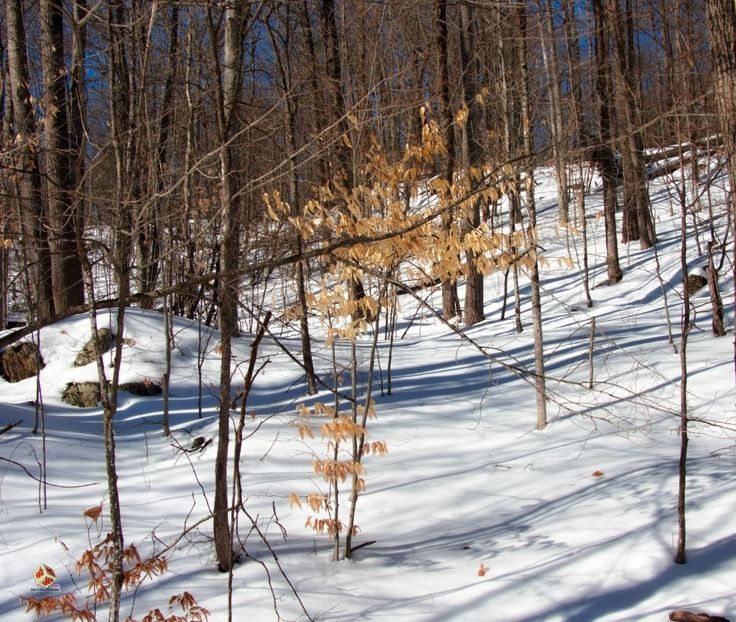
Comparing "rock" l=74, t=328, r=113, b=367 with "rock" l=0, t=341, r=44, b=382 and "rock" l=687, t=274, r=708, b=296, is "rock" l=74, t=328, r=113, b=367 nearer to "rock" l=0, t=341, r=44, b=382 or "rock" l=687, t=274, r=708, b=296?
"rock" l=0, t=341, r=44, b=382

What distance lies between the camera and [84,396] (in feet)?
30.7

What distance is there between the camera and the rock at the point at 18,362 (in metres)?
10.2

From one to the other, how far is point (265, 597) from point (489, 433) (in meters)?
3.89

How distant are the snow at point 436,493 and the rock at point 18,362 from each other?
0.21 meters

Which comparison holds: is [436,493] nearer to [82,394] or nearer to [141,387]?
[141,387]

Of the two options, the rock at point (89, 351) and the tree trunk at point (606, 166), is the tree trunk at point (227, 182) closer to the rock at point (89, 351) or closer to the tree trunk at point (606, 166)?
the rock at point (89, 351)

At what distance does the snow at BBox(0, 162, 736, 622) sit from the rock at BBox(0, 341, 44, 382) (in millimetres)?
211

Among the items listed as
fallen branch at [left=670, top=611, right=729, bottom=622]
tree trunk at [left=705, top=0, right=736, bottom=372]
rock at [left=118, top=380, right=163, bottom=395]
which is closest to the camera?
fallen branch at [left=670, top=611, right=729, bottom=622]

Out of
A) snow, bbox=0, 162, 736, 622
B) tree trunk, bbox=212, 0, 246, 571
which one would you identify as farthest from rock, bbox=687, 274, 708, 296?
tree trunk, bbox=212, 0, 246, 571

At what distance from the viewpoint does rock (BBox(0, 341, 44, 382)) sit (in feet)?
33.4

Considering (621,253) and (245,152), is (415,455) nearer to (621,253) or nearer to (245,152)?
(245,152)

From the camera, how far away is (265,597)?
444 centimetres

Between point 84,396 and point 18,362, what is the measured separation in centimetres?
167

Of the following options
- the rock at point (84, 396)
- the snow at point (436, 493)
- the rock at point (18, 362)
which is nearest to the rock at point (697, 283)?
the snow at point (436, 493)
